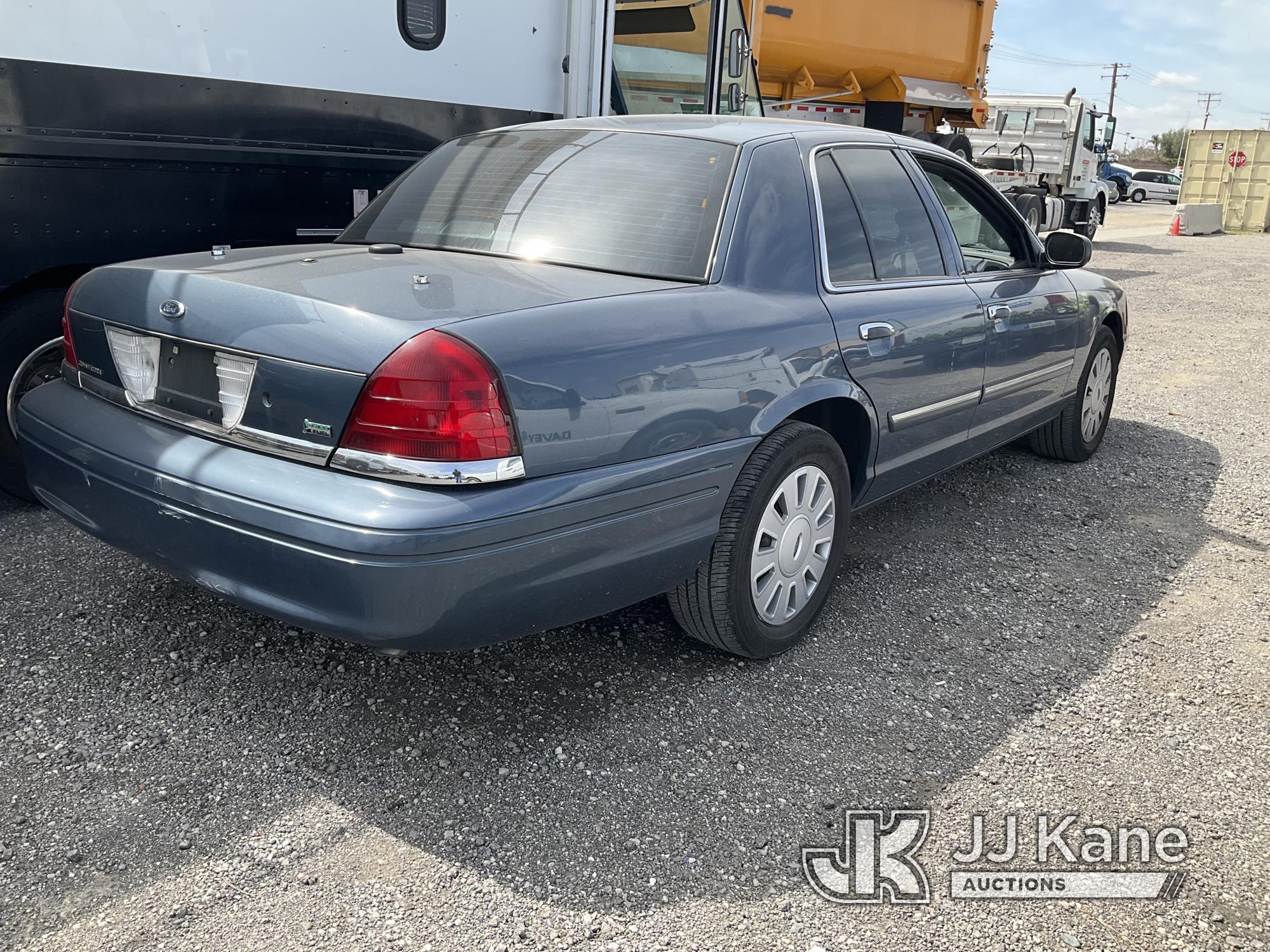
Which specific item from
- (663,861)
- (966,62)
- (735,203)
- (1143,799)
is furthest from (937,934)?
(966,62)

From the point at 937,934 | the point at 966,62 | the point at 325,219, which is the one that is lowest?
the point at 937,934

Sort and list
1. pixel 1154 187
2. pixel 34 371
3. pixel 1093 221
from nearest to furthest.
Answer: pixel 34 371 < pixel 1093 221 < pixel 1154 187

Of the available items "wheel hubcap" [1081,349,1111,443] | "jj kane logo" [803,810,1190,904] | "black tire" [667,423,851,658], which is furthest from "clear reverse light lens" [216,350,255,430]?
"wheel hubcap" [1081,349,1111,443]

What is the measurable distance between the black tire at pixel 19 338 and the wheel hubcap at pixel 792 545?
9.41 feet

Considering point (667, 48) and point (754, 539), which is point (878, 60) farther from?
point (754, 539)

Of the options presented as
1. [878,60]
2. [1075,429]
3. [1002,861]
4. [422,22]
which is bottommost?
[1002,861]

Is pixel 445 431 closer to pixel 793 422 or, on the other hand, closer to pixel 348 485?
pixel 348 485

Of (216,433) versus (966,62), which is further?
(966,62)

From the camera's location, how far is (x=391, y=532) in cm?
235

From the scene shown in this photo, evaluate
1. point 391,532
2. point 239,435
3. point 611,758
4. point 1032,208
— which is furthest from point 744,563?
point 1032,208

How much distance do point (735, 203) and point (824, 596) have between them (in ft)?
4.24

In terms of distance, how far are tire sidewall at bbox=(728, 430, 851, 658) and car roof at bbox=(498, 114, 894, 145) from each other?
994 mm

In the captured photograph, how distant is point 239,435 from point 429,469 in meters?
0.56

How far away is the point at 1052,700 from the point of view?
3.25 m
